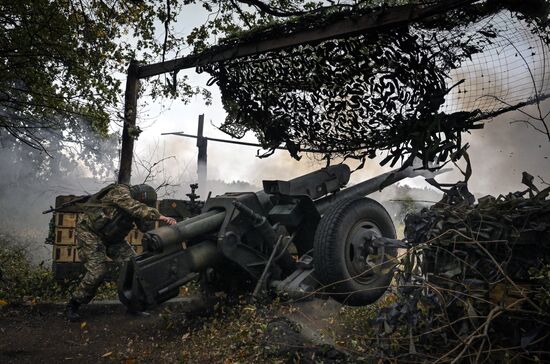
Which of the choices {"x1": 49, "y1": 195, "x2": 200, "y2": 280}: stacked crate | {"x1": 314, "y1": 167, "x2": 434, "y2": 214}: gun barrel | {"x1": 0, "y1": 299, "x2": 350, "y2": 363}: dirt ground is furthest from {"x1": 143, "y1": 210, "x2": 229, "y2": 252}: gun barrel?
{"x1": 49, "y1": 195, "x2": 200, "y2": 280}: stacked crate

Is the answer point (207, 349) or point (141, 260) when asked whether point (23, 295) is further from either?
point (207, 349)

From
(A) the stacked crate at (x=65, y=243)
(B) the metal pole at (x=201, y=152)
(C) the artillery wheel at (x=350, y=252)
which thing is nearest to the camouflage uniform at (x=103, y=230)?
(A) the stacked crate at (x=65, y=243)

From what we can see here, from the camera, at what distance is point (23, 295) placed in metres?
7.12

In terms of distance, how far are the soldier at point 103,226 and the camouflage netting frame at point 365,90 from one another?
1842mm

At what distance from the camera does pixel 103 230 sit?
255 inches

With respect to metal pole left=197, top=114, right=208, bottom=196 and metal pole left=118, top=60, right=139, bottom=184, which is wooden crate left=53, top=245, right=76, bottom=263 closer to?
metal pole left=118, top=60, right=139, bottom=184

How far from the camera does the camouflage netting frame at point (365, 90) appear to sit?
4270 mm

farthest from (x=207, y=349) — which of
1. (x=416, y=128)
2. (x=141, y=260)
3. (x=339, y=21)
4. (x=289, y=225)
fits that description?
(x=339, y=21)

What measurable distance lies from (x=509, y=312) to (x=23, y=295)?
6942 millimetres

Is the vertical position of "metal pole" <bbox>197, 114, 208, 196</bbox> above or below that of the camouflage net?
above

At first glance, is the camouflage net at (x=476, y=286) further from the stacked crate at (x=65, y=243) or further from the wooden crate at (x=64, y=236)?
the wooden crate at (x=64, y=236)

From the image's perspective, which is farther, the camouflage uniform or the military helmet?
the military helmet

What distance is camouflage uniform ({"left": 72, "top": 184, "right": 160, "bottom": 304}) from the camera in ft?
20.4

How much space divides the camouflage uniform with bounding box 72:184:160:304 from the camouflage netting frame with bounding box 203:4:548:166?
191 cm
